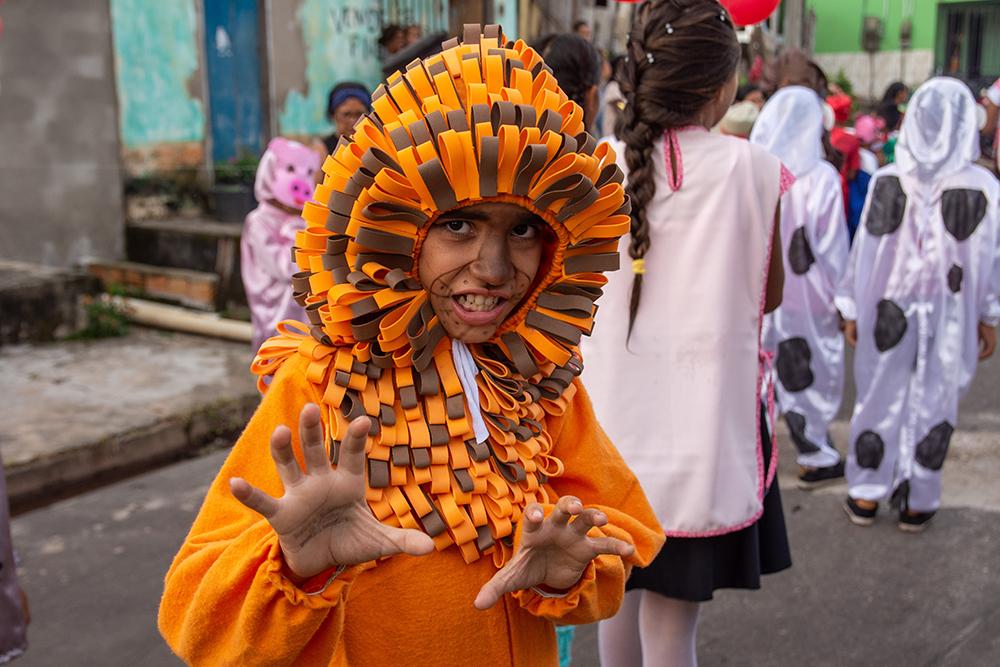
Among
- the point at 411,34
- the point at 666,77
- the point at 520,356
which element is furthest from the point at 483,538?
the point at 411,34

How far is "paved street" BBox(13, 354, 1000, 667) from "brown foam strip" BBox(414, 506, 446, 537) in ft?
6.92

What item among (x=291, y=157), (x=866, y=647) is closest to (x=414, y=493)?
(x=866, y=647)

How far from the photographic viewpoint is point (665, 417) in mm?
2490

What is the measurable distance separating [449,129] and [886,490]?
11.9ft

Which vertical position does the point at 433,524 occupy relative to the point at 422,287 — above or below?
below

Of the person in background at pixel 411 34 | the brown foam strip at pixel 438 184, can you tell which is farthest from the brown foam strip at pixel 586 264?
the person in background at pixel 411 34

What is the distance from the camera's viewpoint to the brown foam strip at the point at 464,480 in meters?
1.56

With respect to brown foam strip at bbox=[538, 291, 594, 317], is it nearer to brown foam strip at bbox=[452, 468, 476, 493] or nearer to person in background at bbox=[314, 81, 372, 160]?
brown foam strip at bbox=[452, 468, 476, 493]

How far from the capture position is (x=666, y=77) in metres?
2.43

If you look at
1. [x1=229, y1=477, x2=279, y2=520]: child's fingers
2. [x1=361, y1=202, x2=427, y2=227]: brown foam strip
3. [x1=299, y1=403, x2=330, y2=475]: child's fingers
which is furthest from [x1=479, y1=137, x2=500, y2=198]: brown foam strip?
[x1=229, y1=477, x2=279, y2=520]: child's fingers

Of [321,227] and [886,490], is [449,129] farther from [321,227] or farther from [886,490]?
[886,490]

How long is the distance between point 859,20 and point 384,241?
89.3 ft

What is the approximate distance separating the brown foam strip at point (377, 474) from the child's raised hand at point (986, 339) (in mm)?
3580

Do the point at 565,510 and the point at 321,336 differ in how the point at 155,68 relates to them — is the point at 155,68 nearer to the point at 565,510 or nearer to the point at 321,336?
the point at 321,336
